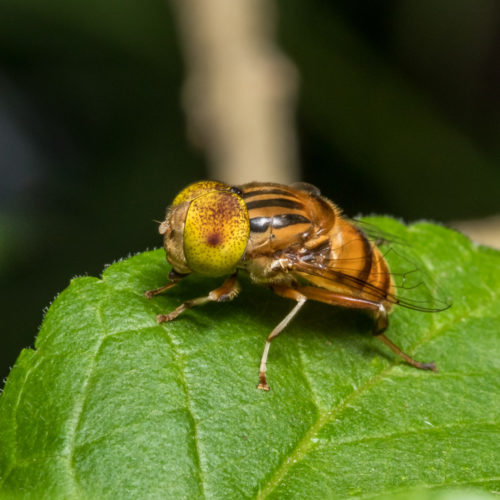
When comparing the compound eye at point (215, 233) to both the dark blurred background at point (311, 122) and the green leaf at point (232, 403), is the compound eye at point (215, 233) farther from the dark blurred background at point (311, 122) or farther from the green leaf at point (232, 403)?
the dark blurred background at point (311, 122)

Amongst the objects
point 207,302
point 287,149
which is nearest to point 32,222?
point 287,149

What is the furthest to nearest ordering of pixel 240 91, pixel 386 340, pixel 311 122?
1. pixel 311 122
2. pixel 240 91
3. pixel 386 340

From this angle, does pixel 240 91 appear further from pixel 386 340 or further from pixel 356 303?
pixel 386 340

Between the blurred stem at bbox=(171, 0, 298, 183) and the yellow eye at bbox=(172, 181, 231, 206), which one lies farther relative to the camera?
the blurred stem at bbox=(171, 0, 298, 183)

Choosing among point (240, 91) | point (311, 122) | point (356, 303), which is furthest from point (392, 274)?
point (311, 122)

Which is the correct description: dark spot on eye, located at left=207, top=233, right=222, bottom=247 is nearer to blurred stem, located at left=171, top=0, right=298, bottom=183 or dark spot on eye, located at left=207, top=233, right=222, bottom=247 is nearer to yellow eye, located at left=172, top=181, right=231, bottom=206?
yellow eye, located at left=172, top=181, right=231, bottom=206

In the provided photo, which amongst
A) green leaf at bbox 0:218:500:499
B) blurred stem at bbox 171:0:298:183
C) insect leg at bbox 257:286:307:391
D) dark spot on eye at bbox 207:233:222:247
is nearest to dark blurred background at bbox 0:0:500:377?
blurred stem at bbox 171:0:298:183
